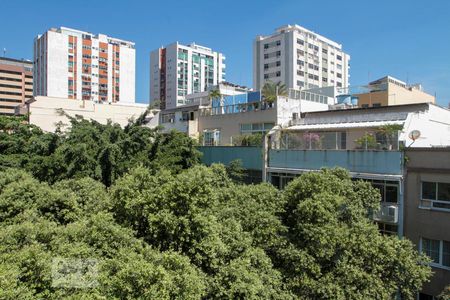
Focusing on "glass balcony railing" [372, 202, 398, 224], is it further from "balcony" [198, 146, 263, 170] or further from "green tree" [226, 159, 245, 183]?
"green tree" [226, 159, 245, 183]

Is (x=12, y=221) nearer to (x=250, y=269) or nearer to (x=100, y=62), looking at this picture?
(x=250, y=269)

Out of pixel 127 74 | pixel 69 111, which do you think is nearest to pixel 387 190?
pixel 69 111

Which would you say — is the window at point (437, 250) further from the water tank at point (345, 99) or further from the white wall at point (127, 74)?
the white wall at point (127, 74)

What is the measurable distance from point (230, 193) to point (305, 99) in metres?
14.3

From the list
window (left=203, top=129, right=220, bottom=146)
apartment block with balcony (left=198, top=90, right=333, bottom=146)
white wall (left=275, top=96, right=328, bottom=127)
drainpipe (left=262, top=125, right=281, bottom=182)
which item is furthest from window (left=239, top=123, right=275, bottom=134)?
drainpipe (left=262, top=125, right=281, bottom=182)

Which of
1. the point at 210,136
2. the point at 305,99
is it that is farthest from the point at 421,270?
the point at 210,136

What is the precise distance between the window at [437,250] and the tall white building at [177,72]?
265 ft

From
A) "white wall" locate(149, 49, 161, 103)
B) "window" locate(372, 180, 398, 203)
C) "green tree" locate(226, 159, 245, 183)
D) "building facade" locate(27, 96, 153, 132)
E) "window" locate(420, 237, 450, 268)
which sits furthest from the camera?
"white wall" locate(149, 49, 161, 103)

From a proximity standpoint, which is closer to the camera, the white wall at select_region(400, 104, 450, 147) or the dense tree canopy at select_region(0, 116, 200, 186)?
the white wall at select_region(400, 104, 450, 147)

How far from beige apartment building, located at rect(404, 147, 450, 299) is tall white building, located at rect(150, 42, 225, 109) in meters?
79.9

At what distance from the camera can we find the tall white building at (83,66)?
256 feet

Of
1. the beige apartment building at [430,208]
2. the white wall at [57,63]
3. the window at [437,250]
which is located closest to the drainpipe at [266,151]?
the beige apartment building at [430,208]

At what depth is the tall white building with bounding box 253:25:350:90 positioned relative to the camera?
71.6 metres

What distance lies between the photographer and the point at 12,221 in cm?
1023
